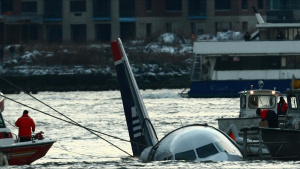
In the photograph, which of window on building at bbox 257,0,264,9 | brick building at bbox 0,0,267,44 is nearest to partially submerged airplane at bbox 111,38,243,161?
brick building at bbox 0,0,267,44

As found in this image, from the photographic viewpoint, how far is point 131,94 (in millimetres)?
30953

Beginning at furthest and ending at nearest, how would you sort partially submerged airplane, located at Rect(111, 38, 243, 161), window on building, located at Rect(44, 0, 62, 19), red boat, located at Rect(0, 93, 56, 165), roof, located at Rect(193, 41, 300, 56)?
window on building, located at Rect(44, 0, 62, 19), roof, located at Rect(193, 41, 300, 56), red boat, located at Rect(0, 93, 56, 165), partially submerged airplane, located at Rect(111, 38, 243, 161)

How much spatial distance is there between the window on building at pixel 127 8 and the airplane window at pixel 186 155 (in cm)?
10589

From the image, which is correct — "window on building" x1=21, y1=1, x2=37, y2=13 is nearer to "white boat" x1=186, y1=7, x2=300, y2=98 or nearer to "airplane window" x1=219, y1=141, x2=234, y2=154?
"white boat" x1=186, y1=7, x2=300, y2=98

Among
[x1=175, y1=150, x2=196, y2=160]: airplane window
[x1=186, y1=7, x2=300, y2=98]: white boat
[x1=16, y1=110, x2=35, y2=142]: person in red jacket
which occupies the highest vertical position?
[x1=175, y1=150, x2=196, y2=160]: airplane window

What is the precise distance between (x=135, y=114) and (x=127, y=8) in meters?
103

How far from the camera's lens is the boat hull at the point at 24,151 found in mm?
32938

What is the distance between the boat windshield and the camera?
4390cm

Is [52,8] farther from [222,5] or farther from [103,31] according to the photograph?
[222,5]

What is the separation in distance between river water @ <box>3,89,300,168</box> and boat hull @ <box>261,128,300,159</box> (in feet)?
4.87

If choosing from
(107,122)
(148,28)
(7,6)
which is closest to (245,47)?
(107,122)

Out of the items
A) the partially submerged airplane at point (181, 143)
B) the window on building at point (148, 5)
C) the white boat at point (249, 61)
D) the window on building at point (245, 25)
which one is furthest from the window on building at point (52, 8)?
the partially submerged airplane at point (181, 143)

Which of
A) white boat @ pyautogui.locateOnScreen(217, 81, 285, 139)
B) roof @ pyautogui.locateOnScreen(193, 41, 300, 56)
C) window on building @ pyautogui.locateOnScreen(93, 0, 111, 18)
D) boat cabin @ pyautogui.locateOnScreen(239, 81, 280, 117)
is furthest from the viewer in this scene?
window on building @ pyautogui.locateOnScreen(93, 0, 111, 18)

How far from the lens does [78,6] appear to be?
133250 millimetres
